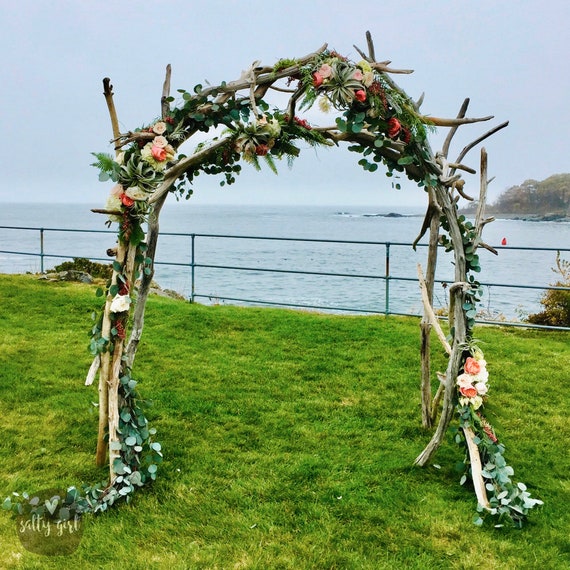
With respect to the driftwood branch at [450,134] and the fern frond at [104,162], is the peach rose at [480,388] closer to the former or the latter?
the driftwood branch at [450,134]

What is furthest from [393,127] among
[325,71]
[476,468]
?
[476,468]

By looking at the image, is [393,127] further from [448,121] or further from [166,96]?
[166,96]

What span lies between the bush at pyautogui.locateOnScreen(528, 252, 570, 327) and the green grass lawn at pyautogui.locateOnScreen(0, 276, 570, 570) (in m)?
1.26

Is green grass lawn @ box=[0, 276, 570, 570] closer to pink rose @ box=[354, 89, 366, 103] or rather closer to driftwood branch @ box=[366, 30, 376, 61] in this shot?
A: pink rose @ box=[354, 89, 366, 103]

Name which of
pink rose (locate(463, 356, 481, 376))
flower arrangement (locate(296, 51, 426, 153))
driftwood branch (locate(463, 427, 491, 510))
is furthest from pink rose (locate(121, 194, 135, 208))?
driftwood branch (locate(463, 427, 491, 510))

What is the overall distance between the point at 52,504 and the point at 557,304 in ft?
22.6

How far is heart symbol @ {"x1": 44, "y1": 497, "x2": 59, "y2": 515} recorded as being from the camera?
275cm

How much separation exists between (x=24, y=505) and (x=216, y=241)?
135ft

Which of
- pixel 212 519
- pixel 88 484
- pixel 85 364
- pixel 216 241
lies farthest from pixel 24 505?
pixel 216 241

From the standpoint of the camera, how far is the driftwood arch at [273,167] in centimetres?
278

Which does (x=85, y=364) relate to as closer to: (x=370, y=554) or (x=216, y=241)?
(x=370, y=554)

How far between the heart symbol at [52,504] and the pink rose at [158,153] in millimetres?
1638

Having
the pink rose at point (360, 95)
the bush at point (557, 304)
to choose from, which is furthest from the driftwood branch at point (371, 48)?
the bush at point (557, 304)

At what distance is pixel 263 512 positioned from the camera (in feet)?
9.21
